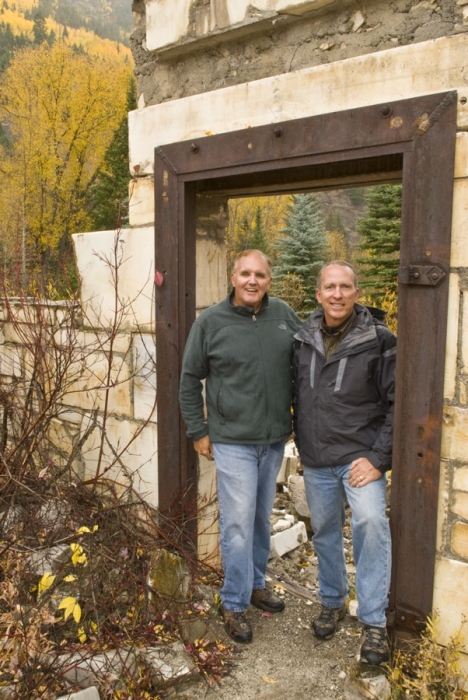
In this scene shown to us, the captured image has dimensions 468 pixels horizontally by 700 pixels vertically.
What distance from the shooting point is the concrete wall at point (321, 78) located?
8.39ft

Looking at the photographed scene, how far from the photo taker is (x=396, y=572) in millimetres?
2842

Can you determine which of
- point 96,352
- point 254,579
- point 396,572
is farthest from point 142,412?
point 396,572

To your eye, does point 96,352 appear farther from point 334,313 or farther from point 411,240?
point 411,240

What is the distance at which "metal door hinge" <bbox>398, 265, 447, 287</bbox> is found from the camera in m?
2.57

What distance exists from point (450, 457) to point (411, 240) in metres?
0.99

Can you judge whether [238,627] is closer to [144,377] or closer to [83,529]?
[83,529]

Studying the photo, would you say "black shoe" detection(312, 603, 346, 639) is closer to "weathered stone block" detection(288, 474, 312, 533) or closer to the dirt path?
the dirt path

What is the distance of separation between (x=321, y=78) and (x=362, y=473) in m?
1.94

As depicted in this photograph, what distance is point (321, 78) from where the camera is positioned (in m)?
2.87

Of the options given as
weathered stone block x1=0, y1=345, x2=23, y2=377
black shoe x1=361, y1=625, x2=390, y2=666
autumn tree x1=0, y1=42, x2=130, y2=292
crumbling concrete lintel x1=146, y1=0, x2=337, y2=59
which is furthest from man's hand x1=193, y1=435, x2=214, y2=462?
autumn tree x1=0, y1=42, x2=130, y2=292

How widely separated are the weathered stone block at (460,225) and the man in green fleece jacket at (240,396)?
40.9 inches

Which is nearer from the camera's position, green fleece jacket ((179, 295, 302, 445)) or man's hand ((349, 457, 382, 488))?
man's hand ((349, 457, 382, 488))

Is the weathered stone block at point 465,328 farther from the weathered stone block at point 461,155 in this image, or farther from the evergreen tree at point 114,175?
the evergreen tree at point 114,175

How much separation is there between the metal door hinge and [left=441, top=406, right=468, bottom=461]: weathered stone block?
57cm
